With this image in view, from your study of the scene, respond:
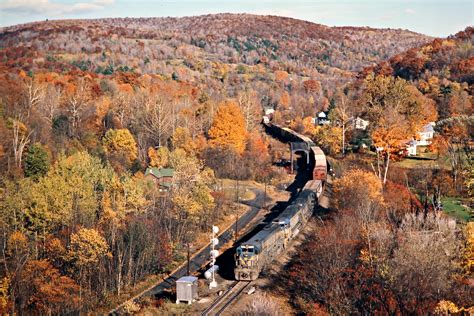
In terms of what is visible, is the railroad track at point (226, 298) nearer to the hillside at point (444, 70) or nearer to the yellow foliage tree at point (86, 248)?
the yellow foliage tree at point (86, 248)

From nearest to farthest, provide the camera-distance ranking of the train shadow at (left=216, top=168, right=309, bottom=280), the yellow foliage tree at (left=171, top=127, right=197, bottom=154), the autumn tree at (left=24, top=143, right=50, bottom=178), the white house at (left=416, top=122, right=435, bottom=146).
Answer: the train shadow at (left=216, top=168, right=309, bottom=280), the autumn tree at (left=24, top=143, right=50, bottom=178), the yellow foliage tree at (left=171, top=127, right=197, bottom=154), the white house at (left=416, top=122, right=435, bottom=146)

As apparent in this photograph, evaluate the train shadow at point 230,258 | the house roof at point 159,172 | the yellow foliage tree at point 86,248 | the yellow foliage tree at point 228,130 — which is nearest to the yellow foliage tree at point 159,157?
the house roof at point 159,172

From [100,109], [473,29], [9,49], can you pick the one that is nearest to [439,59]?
[473,29]

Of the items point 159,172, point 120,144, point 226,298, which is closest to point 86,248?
point 226,298

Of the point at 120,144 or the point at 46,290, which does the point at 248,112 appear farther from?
the point at 46,290

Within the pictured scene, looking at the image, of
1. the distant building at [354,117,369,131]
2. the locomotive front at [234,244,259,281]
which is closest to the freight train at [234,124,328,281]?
the locomotive front at [234,244,259,281]

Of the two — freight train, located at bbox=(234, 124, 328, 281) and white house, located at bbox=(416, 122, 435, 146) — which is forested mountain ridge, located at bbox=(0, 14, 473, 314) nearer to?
white house, located at bbox=(416, 122, 435, 146)
